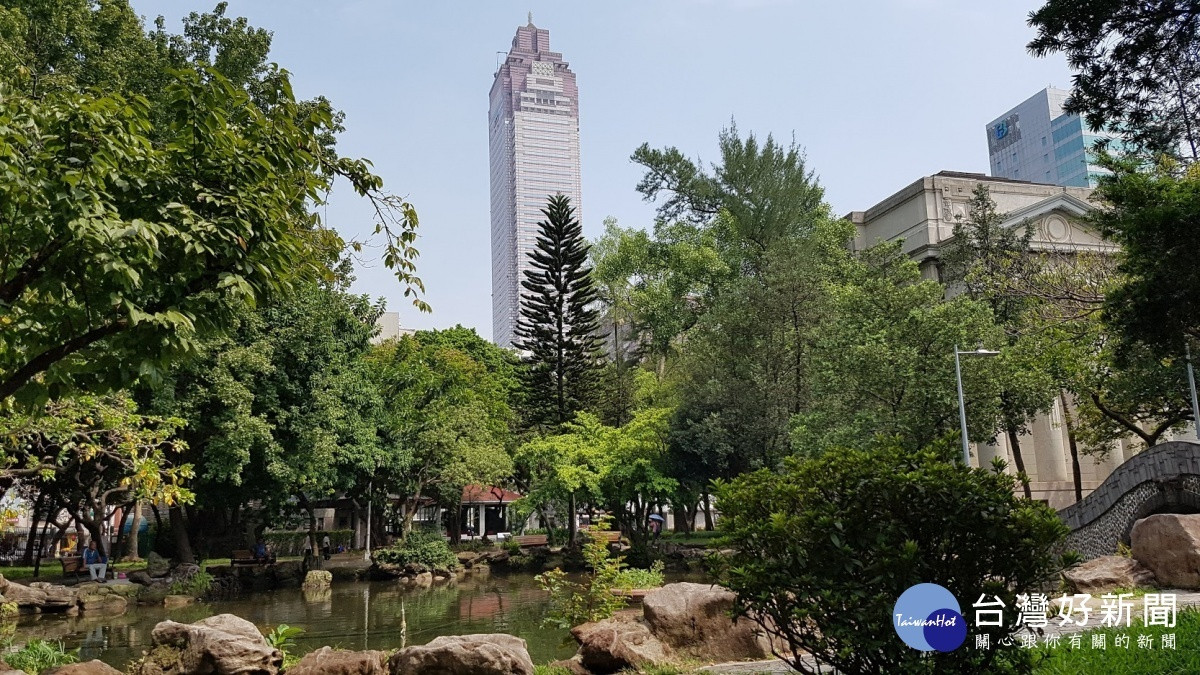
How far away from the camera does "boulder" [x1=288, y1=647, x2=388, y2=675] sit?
7.30 m

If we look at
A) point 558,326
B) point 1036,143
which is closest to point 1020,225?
point 558,326

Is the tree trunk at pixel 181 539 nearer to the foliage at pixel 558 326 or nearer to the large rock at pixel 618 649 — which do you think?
the foliage at pixel 558 326

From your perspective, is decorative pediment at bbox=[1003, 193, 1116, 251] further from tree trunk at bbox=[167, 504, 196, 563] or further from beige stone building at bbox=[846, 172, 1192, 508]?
tree trunk at bbox=[167, 504, 196, 563]

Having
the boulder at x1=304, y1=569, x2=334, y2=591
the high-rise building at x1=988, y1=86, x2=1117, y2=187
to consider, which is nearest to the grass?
the boulder at x1=304, y1=569, x2=334, y2=591

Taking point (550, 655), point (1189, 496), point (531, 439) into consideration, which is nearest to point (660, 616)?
point (550, 655)

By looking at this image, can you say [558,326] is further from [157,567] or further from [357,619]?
[357,619]

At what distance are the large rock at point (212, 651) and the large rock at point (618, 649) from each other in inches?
114

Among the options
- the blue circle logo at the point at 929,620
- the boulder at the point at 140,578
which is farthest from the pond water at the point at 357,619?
the blue circle logo at the point at 929,620

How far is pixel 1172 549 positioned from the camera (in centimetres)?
1057

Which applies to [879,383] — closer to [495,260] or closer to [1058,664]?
[1058,664]

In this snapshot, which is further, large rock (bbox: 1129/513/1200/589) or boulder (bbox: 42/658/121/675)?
Answer: large rock (bbox: 1129/513/1200/589)

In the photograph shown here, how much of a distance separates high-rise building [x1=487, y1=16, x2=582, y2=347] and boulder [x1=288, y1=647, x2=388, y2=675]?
374 feet

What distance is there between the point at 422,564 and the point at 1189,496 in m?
18.9

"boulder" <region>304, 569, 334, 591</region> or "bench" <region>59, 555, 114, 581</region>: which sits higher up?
"bench" <region>59, 555, 114, 581</region>
